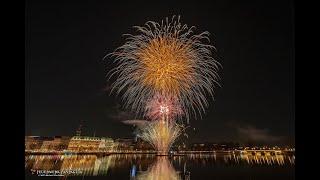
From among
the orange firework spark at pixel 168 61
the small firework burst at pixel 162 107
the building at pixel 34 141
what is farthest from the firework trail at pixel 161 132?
the building at pixel 34 141

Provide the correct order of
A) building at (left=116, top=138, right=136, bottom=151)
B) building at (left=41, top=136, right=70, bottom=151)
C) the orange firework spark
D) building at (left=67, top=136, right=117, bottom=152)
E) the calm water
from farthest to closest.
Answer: the calm water → building at (left=116, top=138, right=136, bottom=151) → building at (left=67, top=136, right=117, bottom=152) → building at (left=41, top=136, right=70, bottom=151) → the orange firework spark

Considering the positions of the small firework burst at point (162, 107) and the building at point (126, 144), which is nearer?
the small firework burst at point (162, 107)

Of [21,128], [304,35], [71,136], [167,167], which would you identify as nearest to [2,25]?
[21,128]

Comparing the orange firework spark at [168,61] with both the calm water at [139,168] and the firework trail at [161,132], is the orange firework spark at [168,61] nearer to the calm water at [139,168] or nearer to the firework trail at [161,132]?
the firework trail at [161,132]

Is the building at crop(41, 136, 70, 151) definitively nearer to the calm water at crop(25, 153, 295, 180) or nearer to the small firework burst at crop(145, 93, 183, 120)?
the calm water at crop(25, 153, 295, 180)

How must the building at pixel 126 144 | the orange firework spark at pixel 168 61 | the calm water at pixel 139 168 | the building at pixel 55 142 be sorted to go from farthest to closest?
the calm water at pixel 139 168
the building at pixel 126 144
the building at pixel 55 142
the orange firework spark at pixel 168 61

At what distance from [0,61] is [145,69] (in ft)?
15.6

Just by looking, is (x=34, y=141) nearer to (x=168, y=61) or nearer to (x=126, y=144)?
(x=126, y=144)

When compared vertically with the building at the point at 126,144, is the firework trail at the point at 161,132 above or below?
above

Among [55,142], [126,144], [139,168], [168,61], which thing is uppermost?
[168,61]

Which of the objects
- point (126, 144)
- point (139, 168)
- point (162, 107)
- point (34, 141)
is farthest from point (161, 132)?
point (139, 168)

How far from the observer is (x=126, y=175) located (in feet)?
43.2

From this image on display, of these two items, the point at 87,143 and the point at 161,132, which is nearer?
the point at 161,132

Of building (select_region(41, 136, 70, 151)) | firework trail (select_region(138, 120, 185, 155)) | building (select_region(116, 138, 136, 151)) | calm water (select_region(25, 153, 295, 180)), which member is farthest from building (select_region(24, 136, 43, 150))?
firework trail (select_region(138, 120, 185, 155))
